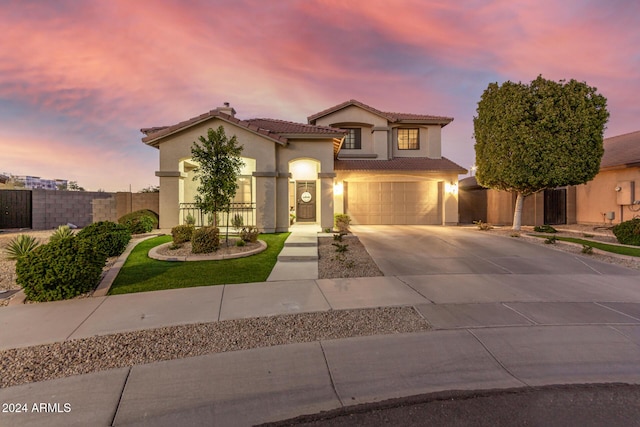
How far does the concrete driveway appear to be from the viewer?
7746 mm

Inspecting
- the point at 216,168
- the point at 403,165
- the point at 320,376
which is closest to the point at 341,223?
the point at 216,168

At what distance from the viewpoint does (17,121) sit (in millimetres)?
15812

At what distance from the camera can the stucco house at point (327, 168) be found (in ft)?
41.5

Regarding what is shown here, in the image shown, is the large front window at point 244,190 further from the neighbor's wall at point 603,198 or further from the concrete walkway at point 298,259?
the neighbor's wall at point 603,198

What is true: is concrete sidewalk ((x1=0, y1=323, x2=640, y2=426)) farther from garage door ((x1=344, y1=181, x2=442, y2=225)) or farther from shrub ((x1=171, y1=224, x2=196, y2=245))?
garage door ((x1=344, y1=181, x2=442, y2=225))

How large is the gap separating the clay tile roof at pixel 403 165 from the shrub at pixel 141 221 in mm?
9275

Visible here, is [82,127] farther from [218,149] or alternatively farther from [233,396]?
[233,396]

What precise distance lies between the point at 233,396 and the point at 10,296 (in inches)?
229

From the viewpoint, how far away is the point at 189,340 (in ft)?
13.2

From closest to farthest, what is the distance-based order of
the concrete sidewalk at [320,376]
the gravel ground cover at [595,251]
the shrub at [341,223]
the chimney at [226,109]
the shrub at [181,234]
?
the concrete sidewalk at [320,376], the gravel ground cover at [595,251], the shrub at [181,234], the shrub at [341,223], the chimney at [226,109]

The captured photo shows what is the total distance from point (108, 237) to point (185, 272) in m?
3.57

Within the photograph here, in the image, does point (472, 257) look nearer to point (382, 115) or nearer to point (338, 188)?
point (338, 188)

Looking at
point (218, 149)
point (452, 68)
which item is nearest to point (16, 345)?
point (218, 149)

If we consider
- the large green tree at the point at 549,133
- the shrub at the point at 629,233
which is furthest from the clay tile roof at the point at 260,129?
the shrub at the point at 629,233
